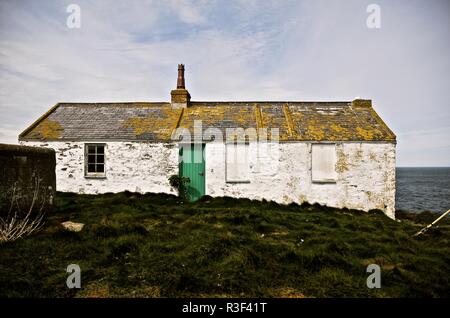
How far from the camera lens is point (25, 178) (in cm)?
661

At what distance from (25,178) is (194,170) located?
7.43 m

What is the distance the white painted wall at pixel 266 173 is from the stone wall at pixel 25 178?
5554 millimetres

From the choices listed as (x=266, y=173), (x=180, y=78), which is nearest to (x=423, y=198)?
(x=266, y=173)

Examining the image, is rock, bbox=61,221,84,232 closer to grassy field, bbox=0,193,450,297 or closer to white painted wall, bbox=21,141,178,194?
grassy field, bbox=0,193,450,297

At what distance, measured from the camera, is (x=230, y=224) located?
26.6 feet

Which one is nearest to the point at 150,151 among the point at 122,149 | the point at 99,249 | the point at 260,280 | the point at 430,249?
the point at 122,149

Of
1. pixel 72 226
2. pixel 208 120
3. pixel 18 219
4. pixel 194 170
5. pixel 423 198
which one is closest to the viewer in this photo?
pixel 18 219

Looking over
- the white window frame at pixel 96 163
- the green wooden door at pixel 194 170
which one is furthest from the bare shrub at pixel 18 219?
the green wooden door at pixel 194 170

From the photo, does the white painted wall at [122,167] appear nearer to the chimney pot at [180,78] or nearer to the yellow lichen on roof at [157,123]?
the yellow lichen on roof at [157,123]

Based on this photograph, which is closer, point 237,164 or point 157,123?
point 237,164

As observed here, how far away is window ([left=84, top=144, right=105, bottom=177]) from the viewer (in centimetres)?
1348

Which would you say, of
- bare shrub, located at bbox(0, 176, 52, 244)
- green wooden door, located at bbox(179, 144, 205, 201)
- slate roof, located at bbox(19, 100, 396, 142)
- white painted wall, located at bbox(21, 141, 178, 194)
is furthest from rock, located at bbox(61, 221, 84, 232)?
slate roof, located at bbox(19, 100, 396, 142)

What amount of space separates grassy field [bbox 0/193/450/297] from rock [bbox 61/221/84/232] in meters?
0.19

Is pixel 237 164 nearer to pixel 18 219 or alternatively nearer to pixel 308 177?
pixel 308 177
